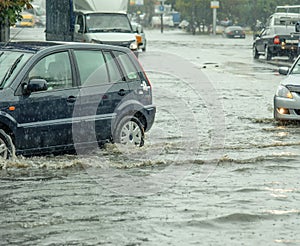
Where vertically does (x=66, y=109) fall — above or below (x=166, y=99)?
above

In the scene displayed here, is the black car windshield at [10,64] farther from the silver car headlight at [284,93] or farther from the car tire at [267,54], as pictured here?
the car tire at [267,54]

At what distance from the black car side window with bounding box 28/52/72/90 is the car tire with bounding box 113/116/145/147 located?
1.09m

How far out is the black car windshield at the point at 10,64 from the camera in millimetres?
10992

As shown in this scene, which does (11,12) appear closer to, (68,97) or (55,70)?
(55,70)

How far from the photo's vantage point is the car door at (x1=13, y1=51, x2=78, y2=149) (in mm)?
10906

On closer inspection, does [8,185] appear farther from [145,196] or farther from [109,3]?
[109,3]

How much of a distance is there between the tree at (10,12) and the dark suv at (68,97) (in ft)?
16.4

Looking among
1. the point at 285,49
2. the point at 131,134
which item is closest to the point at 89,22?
the point at 285,49

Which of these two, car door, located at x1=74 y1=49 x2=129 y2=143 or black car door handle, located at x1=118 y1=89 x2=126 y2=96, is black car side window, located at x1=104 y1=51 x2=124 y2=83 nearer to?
car door, located at x1=74 y1=49 x2=129 y2=143

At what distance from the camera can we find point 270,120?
55.6 ft

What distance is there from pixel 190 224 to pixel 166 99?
44.0 ft

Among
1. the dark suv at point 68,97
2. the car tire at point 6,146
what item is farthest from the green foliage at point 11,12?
the car tire at point 6,146

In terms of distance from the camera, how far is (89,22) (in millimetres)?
30734

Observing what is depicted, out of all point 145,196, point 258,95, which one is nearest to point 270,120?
point 258,95
